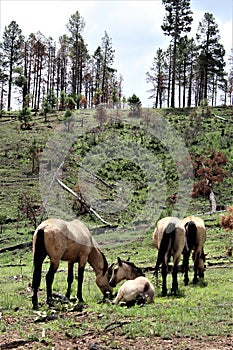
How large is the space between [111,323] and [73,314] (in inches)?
54.2

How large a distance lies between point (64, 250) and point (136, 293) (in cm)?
188

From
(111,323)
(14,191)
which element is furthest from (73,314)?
(14,191)

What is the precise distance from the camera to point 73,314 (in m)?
9.59

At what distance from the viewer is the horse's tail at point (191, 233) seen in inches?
550

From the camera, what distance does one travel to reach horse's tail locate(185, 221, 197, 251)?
13980 millimetres

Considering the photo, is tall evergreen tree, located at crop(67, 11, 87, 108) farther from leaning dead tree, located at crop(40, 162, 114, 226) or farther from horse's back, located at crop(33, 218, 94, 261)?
horse's back, located at crop(33, 218, 94, 261)

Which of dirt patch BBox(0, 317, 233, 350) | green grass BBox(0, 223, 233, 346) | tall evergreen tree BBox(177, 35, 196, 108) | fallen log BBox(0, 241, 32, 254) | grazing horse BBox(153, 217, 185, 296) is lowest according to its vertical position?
fallen log BBox(0, 241, 32, 254)

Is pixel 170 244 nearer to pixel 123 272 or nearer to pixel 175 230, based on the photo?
pixel 175 230

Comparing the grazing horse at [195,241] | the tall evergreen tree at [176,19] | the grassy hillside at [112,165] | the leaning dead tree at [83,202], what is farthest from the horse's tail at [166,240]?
the tall evergreen tree at [176,19]

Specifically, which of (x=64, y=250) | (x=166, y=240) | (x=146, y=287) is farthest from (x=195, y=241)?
(x=64, y=250)

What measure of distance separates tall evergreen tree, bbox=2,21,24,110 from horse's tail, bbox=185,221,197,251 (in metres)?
54.0

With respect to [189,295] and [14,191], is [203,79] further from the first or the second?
[189,295]

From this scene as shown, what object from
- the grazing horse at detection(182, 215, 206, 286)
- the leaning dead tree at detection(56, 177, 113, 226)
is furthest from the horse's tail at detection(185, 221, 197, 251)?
the leaning dead tree at detection(56, 177, 113, 226)

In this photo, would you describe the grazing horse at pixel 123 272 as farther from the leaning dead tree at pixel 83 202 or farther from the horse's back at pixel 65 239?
the leaning dead tree at pixel 83 202
